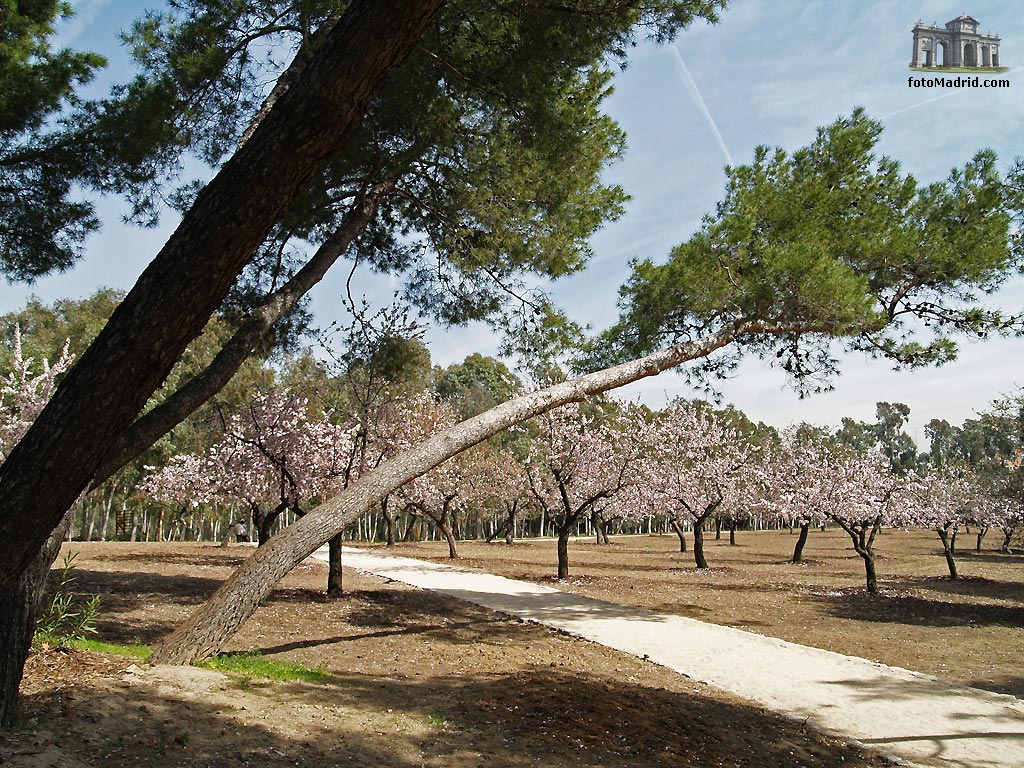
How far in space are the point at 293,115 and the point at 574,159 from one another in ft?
16.4

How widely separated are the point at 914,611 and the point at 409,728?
1162 cm

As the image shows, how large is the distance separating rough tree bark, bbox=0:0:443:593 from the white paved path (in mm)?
5556

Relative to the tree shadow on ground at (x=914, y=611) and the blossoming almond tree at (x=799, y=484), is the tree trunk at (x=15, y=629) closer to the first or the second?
the tree shadow on ground at (x=914, y=611)

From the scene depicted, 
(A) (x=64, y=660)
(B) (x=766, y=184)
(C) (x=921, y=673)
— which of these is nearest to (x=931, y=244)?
(B) (x=766, y=184)

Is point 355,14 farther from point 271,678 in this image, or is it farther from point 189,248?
point 271,678

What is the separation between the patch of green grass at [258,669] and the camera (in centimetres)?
550

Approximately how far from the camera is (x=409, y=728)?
4625 mm

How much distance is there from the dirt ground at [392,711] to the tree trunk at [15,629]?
0.18m

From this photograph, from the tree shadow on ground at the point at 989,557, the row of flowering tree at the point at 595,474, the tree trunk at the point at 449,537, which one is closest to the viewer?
the row of flowering tree at the point at 595,474

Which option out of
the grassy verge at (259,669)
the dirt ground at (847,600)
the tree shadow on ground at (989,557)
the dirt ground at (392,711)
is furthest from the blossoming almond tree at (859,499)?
the grassy verge at (259,669)

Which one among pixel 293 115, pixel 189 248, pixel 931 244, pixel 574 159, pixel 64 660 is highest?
pixel 574 159

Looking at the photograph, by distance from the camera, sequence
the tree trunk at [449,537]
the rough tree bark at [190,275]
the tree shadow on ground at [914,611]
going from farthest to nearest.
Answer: the tree trunk at [449,537] → the tree shadow on ground at [914,611] → the rough tree bark at [190,275]

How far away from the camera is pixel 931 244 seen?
7.99m

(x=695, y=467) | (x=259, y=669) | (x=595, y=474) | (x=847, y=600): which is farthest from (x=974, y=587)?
(x=259, y=669)
